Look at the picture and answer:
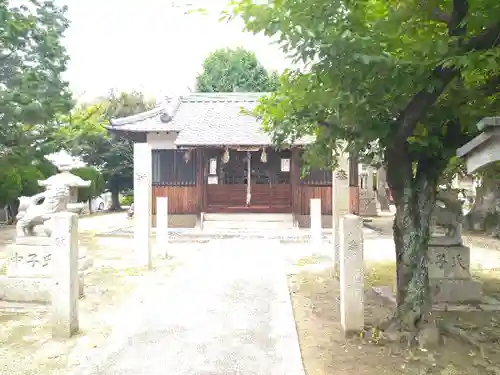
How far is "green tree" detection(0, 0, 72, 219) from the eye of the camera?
11.9m

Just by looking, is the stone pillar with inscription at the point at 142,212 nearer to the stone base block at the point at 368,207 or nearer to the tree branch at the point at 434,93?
the tree branch at the point at 434,93

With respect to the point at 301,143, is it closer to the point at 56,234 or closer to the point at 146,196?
the point at 146,196

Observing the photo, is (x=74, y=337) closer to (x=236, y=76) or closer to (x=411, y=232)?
(x=411, y=232)

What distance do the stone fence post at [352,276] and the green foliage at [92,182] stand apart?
21284 mm

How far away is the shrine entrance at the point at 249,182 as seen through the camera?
17.2m

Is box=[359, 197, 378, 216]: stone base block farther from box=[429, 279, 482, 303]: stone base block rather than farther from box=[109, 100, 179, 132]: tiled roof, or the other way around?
box=[429, 279, 482, 303]: stone base block

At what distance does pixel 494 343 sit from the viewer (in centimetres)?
495

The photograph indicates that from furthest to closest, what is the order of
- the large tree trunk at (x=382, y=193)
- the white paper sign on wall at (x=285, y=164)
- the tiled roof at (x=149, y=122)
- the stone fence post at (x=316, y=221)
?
the large tree trunk at (x=382, y=193)
the tiled roof at (x=149, y=122)
the white paper sign on wall at (x=285, y=164)
the stone fence post at (x=316, y=221)

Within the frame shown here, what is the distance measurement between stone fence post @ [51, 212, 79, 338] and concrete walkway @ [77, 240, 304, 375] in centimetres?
73

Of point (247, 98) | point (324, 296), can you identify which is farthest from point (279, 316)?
point (247, 98)

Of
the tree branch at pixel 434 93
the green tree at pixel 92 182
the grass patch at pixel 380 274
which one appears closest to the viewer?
the tree branch at pixel 434 93

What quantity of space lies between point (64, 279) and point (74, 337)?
70 cm

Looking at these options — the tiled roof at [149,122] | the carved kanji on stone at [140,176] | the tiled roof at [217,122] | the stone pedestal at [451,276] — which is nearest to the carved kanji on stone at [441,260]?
the stone pedestal at [451,276]

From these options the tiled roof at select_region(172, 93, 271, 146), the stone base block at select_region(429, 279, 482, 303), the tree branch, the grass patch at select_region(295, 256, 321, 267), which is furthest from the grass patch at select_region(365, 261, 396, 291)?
the tiled roof at select_region(172, 93, 271, 146)
